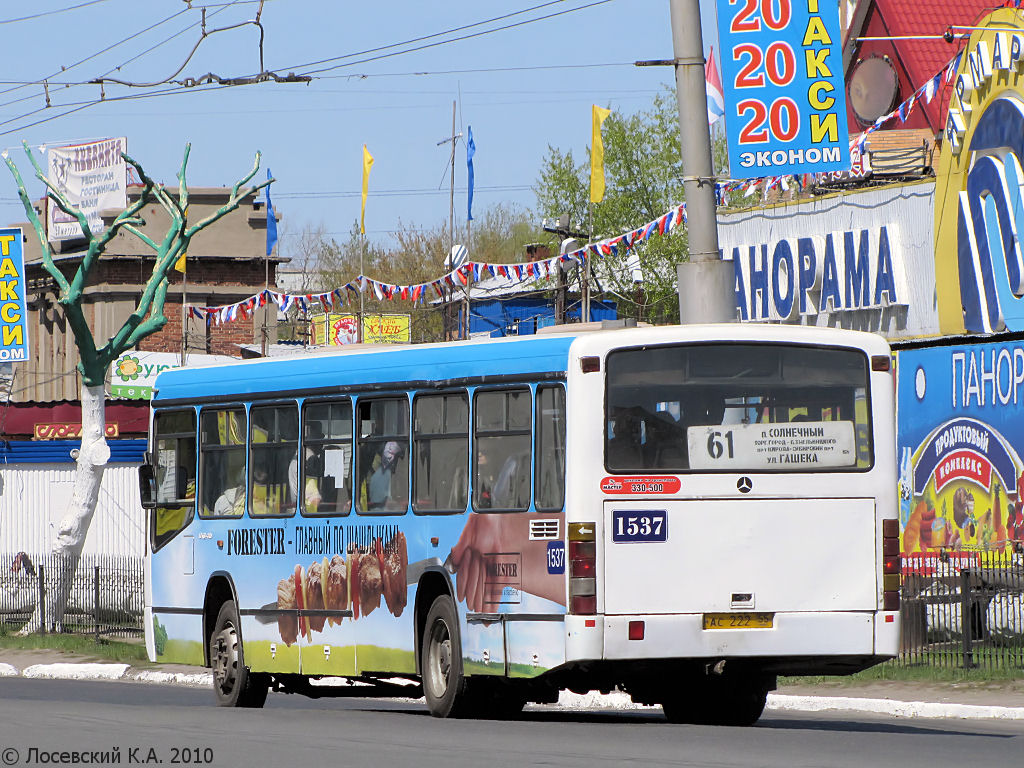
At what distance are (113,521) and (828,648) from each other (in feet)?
73.8

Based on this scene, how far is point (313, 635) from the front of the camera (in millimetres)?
16094

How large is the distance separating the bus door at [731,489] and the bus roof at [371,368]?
Answer: 28.2 inches

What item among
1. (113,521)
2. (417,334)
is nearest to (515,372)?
(113,521)

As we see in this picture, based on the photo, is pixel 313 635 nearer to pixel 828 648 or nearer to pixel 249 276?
pixel 828 648

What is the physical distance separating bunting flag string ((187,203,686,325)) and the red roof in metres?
5.96

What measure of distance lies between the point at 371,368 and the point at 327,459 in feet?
3.15

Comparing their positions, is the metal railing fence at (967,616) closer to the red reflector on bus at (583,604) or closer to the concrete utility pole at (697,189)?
the concrete utility pole at (697,189)

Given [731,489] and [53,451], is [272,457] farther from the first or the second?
[53,451]

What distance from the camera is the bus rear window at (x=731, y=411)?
521 inches

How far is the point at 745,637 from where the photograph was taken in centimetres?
1323

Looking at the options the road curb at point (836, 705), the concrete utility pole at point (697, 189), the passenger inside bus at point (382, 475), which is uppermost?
the concrete utility pole at point (697, 189)

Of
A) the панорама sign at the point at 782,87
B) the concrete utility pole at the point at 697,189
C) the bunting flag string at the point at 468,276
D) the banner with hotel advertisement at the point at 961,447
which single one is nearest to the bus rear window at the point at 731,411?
the concrete utility pole at the point at 697,189

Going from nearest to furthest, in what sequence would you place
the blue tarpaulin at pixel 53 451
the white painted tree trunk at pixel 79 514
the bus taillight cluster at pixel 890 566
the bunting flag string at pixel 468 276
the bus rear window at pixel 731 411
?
the bus rear window at pixel 731 411
the bus taillight cluster at pixel 890 566
the white painted tree trunk at pixel 79 514
the bunting flag string at pixel 468 276
the blue tarpaulin at pixel 53 451

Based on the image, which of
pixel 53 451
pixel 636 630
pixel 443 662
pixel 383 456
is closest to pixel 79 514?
pixel 53 451
